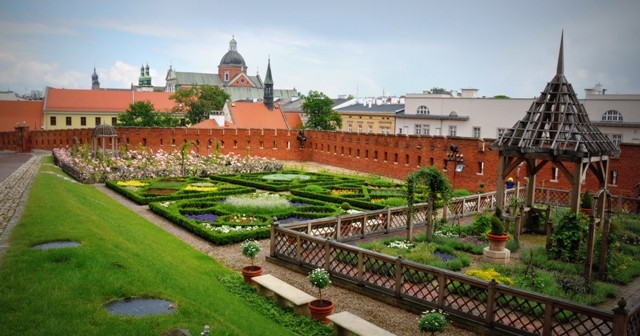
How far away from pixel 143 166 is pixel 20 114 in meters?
41.3

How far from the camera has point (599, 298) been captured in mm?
10648

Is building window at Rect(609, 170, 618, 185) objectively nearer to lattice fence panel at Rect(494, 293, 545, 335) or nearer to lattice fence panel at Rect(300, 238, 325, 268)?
lattice fence panel at Rect(494, 293, 545, 335)

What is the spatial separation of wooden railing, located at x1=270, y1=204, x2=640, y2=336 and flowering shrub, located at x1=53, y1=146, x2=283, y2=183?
16.9 metres

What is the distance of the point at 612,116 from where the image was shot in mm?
37438

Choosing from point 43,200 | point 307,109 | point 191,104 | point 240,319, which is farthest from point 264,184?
point 191,104

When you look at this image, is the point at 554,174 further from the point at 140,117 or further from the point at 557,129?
the point at 140,117

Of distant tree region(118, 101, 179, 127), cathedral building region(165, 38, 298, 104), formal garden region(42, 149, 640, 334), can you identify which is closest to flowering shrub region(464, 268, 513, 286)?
formal garden region(42, 149, 640, 334)

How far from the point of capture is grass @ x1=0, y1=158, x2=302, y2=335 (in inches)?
289

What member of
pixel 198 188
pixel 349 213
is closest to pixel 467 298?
pixel 349 213

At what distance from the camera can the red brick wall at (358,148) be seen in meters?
23.9

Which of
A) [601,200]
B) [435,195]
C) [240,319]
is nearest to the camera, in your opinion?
[240,319]

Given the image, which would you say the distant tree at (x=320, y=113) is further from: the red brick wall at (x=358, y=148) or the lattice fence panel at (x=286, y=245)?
the lattice fence panel at (x=286, y=245)

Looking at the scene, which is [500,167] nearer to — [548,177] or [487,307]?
[487,307]

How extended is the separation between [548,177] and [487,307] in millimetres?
17207
